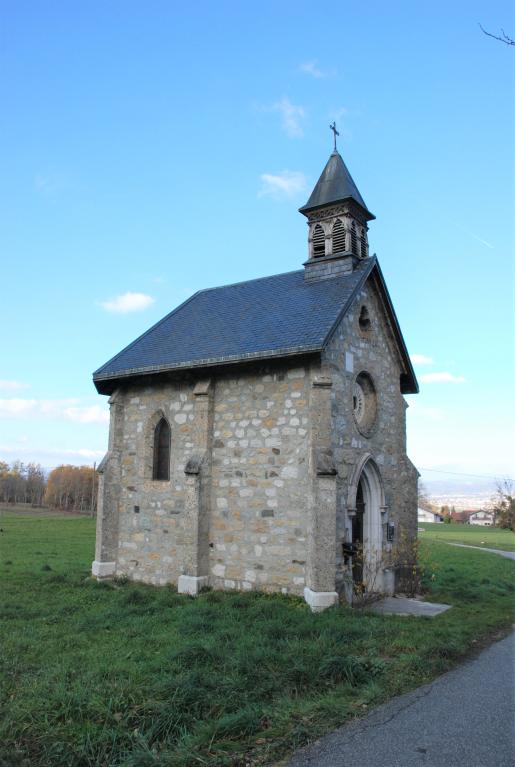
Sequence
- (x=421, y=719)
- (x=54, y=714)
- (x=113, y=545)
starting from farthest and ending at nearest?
(x=113, y=545) < (x=421, y=719) < (x=54, y=714)

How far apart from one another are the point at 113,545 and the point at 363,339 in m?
8.07

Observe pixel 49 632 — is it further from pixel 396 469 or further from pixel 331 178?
pixel 331 178

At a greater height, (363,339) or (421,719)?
(363,339)

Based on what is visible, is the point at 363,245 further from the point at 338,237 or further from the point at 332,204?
the point at 332,204

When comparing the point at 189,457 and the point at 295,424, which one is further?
the point at 189,457

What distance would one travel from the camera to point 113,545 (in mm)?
14461

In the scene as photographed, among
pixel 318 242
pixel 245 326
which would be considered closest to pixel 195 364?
pixel 245 326

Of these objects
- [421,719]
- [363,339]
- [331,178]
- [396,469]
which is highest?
[331,178]

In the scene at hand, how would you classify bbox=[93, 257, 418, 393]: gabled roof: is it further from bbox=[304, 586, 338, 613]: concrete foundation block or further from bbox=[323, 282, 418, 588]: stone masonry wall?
bbox=[304, 586, 338, 613]: concrete foundation block


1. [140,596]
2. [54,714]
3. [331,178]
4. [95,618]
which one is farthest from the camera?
[331,178]

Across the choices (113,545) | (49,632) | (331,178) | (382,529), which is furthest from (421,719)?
(331,178)

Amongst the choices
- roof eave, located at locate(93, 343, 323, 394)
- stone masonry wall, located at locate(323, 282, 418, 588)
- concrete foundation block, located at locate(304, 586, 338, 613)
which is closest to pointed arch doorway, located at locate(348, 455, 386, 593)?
stone masonry wall, located at locate(323, 282, 418, 588)

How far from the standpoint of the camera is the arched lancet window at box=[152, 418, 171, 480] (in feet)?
46.4

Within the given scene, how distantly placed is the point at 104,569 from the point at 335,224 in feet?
35.2
